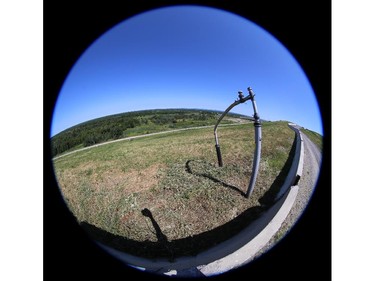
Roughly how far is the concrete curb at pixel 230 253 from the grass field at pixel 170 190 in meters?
0.16

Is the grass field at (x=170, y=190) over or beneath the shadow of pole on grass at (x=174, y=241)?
over

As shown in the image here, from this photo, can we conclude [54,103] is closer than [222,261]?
No

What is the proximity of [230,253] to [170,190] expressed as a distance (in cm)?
266

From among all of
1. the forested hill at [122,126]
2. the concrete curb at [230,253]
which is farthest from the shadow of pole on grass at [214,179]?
the forested hill at [122,126]

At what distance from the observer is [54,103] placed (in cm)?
367

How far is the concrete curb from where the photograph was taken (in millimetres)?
3275

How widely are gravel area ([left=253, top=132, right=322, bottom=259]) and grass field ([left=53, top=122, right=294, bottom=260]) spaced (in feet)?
2.47

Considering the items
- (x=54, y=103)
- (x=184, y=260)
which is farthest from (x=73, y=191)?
(x=184, y=260)

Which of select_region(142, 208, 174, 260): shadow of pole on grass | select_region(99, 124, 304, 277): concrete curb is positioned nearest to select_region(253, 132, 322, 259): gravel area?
select_region(99, 124, 304, 277): concrete curb

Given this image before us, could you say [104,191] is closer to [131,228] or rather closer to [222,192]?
[131,228]

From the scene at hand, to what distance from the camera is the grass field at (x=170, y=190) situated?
4113mm

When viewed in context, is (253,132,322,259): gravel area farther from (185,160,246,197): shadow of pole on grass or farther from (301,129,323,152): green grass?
(185,160,246,197): shadow of pole on grass

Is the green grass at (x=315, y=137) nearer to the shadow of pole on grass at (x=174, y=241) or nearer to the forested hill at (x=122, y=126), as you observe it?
the forested hill at (x=122, y=126)

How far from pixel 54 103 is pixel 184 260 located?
3.22m
